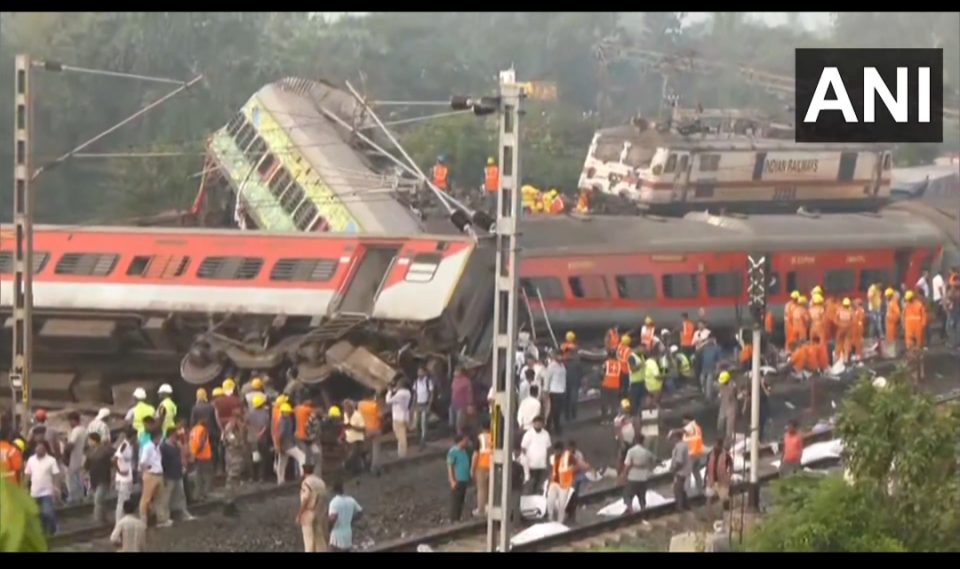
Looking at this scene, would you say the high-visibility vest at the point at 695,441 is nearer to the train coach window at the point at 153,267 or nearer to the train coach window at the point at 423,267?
the train coach window at the point at 423,267

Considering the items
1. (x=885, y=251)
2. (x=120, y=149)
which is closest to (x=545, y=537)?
(x=885, y=251)

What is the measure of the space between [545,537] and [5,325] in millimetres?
2416

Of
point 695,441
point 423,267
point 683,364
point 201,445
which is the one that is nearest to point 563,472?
point 695,441

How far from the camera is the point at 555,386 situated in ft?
23.2

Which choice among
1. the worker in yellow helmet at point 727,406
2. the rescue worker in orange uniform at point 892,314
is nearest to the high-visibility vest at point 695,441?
the worker in yellow helmet at point 727,406

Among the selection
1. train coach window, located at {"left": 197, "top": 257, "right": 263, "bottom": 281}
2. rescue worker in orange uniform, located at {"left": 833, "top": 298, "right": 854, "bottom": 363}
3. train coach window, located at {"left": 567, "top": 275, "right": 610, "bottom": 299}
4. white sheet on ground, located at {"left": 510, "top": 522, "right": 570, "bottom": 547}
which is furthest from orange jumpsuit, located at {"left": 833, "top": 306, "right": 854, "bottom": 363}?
train coach window, located at {"left": 197, "top": 257, "right": 263, "bottom": 281}

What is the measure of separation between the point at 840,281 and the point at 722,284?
0.54 meters

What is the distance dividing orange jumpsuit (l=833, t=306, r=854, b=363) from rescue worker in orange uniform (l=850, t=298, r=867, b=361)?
0.04 ft

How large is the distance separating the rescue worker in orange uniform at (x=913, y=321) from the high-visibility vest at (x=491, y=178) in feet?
Result: 5.99

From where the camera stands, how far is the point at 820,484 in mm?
6539

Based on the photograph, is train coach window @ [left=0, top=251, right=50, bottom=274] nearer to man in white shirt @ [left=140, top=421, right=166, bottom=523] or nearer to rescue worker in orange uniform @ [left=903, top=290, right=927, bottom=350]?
man in white shirt @ [left=140, top=421, right=166, bottom=523]

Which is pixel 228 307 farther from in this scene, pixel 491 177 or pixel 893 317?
pixel 893 317

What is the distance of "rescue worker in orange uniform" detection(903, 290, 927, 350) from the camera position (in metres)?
Result: 7.22
